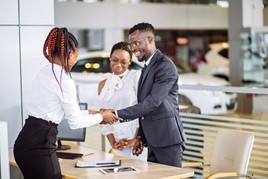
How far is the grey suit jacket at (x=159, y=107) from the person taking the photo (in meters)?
5.28

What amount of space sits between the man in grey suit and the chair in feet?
1.43

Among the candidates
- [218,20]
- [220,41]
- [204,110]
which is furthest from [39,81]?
[220,41]

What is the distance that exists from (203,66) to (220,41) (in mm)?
4093

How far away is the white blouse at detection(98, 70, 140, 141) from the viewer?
594 centimetres

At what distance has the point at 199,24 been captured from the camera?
70.5ft

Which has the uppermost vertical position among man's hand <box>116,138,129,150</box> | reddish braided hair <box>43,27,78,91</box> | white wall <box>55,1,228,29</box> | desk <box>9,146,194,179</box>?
white wall <box>55,1,228,29</box>

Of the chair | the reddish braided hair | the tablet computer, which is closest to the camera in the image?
the reddish braided hair

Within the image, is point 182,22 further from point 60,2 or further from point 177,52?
point 60,2

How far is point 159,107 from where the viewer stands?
5.34 meters

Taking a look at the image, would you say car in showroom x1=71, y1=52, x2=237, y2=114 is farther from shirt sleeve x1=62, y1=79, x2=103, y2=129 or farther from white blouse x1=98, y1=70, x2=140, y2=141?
shirt sleeve x1=62, y1=79, x2=103, y2=129

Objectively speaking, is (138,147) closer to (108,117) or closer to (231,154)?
(108,117)

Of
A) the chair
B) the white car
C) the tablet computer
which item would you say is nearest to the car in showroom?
the chair

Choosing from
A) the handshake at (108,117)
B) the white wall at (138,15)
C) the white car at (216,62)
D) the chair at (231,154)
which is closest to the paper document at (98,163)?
the handshake at (108,117)

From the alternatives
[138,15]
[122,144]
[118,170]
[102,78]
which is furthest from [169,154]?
[138,15]
